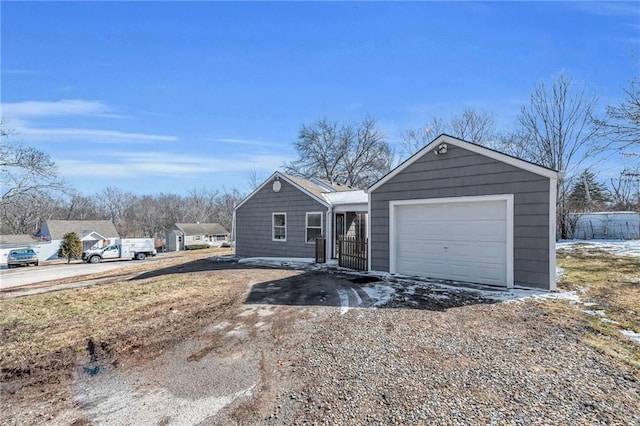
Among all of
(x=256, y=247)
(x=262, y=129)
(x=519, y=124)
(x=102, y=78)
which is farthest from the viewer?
(x=262, y=129)

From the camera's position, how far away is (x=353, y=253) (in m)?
10.9

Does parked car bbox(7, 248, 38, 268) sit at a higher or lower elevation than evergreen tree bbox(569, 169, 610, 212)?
lower

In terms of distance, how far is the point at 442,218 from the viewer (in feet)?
28.7

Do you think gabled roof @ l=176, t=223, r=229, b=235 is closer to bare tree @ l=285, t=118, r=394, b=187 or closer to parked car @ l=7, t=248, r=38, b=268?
parked car @ l=7, t=248, r=38, b=268

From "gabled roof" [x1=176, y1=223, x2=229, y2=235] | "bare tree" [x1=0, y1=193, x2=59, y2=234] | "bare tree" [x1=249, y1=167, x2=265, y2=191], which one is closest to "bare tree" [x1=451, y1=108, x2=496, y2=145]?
"bare tree" [x1=249, y1=167, x2=265, y2=191]

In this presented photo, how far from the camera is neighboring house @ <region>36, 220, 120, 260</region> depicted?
38000mm

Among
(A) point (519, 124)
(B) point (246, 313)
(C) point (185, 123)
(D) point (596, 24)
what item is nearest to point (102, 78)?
(C) point (185, 123)

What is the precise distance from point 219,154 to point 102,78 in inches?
807

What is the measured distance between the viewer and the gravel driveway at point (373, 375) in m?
2.70

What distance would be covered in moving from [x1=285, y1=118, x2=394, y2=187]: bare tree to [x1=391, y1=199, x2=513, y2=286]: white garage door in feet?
80.4

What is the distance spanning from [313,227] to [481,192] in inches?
291

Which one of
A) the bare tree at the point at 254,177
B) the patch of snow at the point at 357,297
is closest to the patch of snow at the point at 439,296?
the patch of snow at the point at 357,297

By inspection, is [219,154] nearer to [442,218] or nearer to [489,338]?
[442,218]

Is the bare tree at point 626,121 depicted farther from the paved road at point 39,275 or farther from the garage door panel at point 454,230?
the paved road at point 39,275
